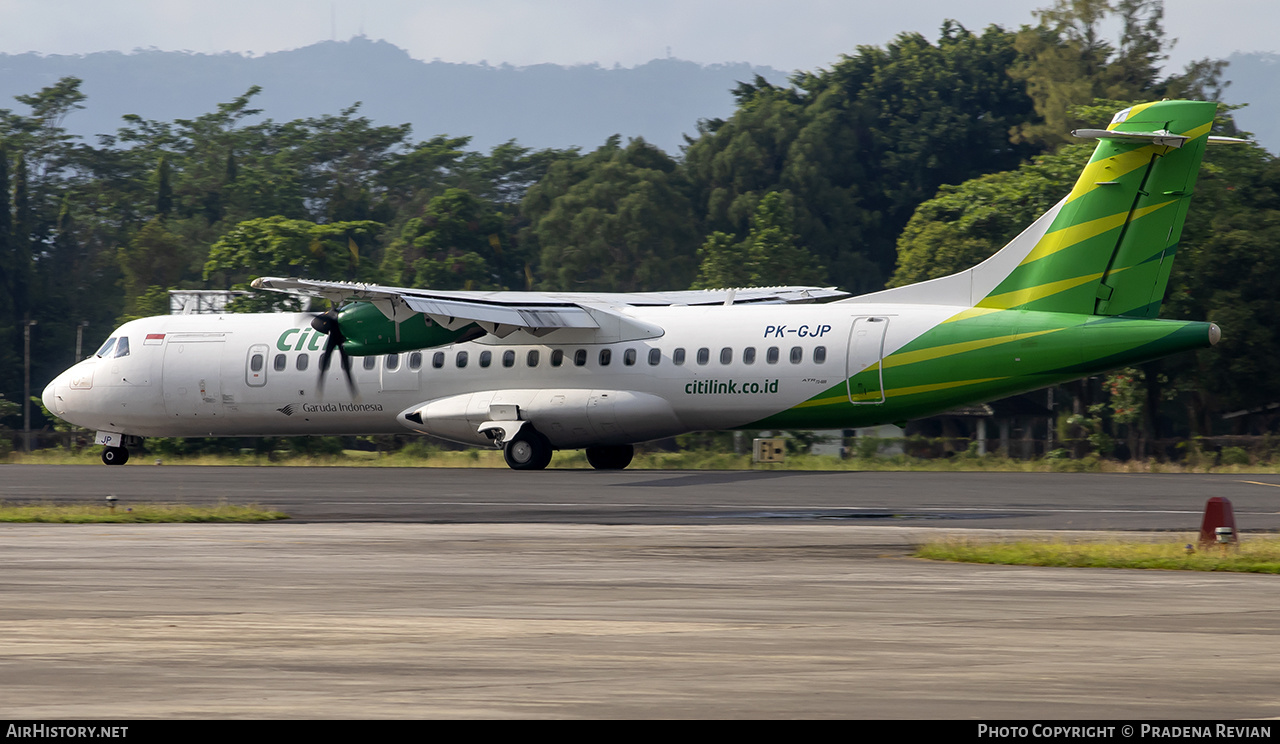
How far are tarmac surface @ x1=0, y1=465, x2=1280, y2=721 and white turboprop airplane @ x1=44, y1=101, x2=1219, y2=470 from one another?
29.3 feet

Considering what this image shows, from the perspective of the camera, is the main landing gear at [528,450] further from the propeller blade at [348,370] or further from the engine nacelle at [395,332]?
the propeller blade at [348,370]

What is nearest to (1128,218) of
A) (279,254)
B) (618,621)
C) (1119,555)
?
(1119,555)

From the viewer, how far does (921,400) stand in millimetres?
31438

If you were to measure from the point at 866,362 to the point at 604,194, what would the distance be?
57.3 meters

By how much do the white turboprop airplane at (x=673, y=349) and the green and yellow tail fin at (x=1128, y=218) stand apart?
0.03m

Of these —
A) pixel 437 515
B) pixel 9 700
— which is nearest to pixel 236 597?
pixel 9 700

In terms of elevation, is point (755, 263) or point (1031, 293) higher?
point (755, 263)

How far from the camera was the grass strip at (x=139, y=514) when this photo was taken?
21.3 m

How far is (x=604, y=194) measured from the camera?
87562mm

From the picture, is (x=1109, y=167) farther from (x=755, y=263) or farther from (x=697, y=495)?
(x=755, y=263)

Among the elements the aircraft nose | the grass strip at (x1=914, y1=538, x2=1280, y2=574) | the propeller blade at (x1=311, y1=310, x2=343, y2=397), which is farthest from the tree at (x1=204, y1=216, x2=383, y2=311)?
the grass strip at (x1=914, y1=538, x2=1280, y2=574)

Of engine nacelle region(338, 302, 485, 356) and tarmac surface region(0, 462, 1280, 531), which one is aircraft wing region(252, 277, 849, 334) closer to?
engine nacelle region(338, 302, 485, 356)

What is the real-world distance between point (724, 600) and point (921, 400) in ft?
65.1

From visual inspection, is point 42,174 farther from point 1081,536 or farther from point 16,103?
point 1081,536
